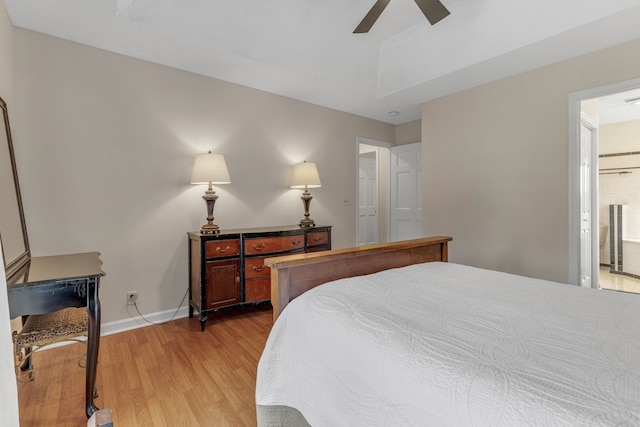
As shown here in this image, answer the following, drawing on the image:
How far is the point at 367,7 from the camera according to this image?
2727 mm

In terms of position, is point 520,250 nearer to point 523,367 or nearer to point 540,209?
point 540,209

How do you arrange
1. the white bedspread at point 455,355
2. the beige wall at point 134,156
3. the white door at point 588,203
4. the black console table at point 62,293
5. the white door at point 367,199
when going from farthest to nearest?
the white door at point 367,199 → the white door at point 588,203 → the beige wall at point 134,156 → the black console table at point 62,293 → the white bedspread at point 455,355

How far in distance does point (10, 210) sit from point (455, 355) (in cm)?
258

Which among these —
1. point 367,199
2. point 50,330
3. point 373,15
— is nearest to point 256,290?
point 50,330

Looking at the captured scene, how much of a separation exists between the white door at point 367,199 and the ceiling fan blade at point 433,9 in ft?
12.7

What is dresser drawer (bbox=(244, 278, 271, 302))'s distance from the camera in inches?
117

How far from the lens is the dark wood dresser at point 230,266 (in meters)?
2.76

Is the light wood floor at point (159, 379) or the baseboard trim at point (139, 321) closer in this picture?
the light wood floor at point (159, 379)

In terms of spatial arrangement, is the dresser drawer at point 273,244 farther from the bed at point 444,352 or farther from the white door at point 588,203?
the white door at point 588,203

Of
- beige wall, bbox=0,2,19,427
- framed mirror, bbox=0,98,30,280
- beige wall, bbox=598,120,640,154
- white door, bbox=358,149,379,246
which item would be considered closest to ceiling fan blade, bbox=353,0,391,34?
beige wall, bbox=0,2,19,427

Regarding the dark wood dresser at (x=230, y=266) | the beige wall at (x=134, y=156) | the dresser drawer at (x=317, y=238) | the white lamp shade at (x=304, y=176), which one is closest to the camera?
the beige wall at (x=134, y=156)

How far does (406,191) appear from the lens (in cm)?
478

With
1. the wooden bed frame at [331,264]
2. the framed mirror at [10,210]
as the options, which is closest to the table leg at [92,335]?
the framed mirror at [10,210]

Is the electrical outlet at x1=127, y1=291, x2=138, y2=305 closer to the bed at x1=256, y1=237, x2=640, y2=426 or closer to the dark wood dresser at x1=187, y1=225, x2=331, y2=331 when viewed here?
the dark wood dresser at x1=187, y1=225, x2=331, y2=331
